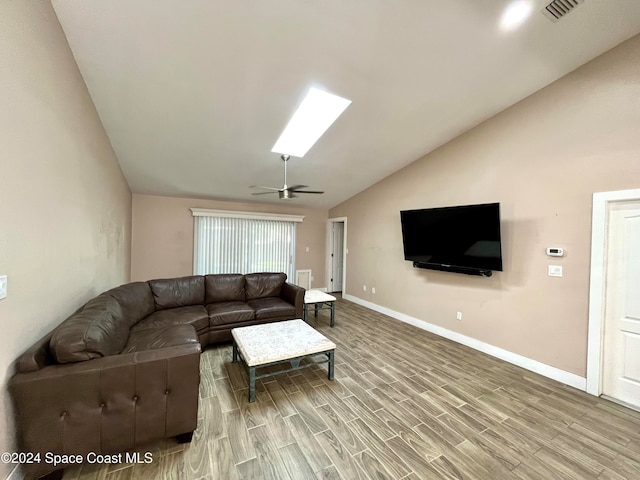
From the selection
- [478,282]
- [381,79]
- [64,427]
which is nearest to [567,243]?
[478,282]

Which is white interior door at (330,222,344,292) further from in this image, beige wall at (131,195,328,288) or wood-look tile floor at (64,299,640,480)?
wood-look tile floor at (64,299,640,480)

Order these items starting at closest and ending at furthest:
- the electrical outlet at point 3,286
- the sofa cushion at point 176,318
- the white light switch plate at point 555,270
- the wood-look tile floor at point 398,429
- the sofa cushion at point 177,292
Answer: the electrical outlet at point 3,286
the wood-look tile floor at point 398,429
the white light switch plate at point 555,270
the sofa cushion at point 176,318
the sofa cushion at point 177,292

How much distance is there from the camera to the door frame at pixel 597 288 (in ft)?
8.10

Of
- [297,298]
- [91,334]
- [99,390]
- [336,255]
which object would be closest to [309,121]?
[297,298]

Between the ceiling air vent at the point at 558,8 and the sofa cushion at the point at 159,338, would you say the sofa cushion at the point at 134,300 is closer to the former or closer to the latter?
the sofa cushion at the point at 159,338

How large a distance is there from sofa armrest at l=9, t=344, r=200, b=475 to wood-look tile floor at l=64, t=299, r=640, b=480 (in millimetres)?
229

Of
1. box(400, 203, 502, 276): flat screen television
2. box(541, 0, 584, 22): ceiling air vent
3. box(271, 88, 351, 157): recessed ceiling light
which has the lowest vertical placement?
box(400, 203, 502, 276): flat screen television

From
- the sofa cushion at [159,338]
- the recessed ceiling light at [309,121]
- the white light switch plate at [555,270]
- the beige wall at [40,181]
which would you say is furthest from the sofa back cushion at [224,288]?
the white light switch plate at [555,270]

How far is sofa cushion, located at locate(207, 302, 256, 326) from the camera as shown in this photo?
3.38 metres

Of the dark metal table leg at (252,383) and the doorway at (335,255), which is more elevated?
the doorway at (335,255)

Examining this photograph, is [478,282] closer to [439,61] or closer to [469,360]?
[469,360]

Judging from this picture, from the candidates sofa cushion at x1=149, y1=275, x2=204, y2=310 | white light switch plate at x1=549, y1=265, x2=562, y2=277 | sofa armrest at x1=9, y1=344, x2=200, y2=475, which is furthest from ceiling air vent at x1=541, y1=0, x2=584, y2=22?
sofa cushion at x1=149, y1=275, x2=204, y2=310

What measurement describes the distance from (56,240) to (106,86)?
1601mm

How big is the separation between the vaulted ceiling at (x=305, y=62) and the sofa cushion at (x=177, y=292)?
1925mm
